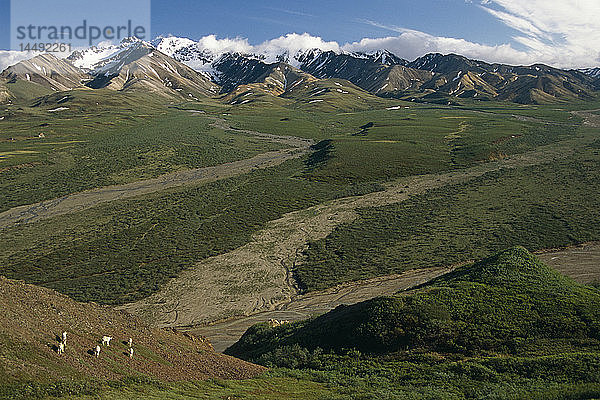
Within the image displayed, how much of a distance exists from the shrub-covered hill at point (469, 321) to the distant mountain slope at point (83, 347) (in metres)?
5.92

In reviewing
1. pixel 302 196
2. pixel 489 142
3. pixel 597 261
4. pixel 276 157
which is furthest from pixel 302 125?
pixel 597 261

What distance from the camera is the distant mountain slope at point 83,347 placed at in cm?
1719

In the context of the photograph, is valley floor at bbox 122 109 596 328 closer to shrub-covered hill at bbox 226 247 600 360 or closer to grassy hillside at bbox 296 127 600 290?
grassy hillside at bbox 296 127 600 290

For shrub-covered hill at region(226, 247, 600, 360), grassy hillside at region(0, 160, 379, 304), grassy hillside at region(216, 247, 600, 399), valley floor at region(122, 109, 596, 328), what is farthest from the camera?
grassy hillside at region(0, 160, 379, 304)

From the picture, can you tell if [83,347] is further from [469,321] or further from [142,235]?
[142,235]

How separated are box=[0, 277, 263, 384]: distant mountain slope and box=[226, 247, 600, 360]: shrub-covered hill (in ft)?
19.4

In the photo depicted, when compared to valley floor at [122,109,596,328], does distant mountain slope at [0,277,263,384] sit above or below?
above

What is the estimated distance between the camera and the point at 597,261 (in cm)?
4650

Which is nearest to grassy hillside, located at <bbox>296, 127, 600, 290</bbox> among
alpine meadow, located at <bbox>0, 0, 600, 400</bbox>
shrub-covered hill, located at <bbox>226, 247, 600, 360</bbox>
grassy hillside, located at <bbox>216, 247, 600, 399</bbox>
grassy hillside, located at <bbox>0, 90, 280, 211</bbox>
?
alpine meadow, located at <bbox>0, 0, 600, 400</bbox>

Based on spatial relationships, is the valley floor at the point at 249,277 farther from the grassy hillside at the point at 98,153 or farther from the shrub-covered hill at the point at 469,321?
the grassy hillside at the point at 98,153

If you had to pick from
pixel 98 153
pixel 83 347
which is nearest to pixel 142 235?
pixel 83 347

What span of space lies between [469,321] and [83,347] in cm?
2218

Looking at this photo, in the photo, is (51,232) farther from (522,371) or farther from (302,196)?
(522,371)

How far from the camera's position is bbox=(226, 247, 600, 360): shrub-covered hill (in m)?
24.4
